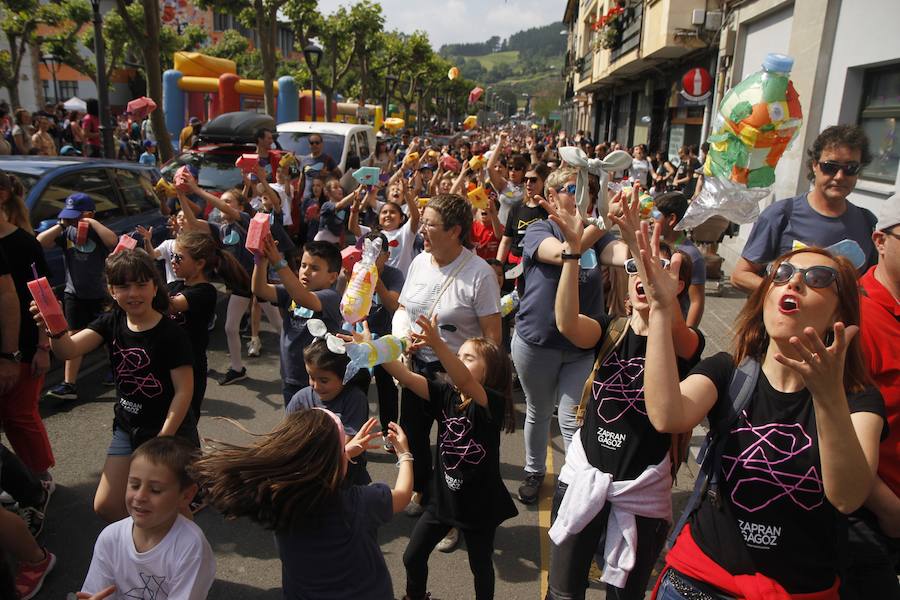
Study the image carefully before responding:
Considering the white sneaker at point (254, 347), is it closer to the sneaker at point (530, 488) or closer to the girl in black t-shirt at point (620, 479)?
the sneaker at point (530, 488)

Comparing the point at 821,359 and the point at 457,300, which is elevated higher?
the point at 821,359

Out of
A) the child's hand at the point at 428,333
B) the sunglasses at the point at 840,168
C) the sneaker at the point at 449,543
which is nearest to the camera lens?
the child's hand at the point at 428,333

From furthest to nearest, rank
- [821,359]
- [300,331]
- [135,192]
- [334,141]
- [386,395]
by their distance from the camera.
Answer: [334,141] < [135,192] < [386,395] < [300,331] < [821,359]

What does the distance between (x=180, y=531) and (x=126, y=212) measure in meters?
5.15

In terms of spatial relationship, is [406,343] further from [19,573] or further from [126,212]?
[126,212]

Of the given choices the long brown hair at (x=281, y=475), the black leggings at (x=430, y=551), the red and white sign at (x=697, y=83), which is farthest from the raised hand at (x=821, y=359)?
the red and white sign at (x=697, y=83)

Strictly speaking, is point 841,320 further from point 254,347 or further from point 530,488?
point 254,347

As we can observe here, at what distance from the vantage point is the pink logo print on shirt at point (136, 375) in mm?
2982

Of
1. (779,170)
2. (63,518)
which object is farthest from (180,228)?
(779,170)

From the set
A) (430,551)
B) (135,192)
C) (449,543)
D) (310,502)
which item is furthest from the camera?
(135,192)

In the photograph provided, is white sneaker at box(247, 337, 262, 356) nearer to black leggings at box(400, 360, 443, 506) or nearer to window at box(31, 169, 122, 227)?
window at box(31, 169, 122, 227)

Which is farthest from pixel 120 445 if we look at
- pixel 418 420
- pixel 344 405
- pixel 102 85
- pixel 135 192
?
pixel 102 85

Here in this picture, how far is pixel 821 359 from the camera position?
1431mm

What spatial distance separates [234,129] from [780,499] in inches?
424
